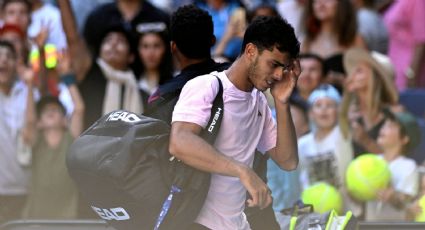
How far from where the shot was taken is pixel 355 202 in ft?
26.4

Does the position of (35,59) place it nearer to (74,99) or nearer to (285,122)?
(74,99)

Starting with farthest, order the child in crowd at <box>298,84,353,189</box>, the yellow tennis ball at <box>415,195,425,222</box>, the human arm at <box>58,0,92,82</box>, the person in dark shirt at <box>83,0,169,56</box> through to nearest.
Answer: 1. the person in dark shirt at <box>83,0,169,56</box>
2. the human arm at <box>58,0,92,82</box>
3. the child in crowd at <box>298,84,353,189</box>
4. the yellow tennis ball at <box>415,195,425,222</box>

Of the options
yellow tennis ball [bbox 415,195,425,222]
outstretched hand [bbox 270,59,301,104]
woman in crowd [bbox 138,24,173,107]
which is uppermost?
woman in crowd [bbox 138,24,173,107]

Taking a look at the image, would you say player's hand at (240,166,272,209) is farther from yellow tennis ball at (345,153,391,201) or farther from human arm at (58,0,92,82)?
human arm at (58,0,92,82)

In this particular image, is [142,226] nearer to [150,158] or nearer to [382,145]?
[150,158]

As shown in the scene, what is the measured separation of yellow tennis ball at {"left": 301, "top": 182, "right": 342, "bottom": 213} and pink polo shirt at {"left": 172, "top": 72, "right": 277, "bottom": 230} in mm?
2576

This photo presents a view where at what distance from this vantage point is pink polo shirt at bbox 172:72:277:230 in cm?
477

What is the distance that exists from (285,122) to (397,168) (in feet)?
10.7

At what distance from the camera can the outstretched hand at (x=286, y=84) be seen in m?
4.90

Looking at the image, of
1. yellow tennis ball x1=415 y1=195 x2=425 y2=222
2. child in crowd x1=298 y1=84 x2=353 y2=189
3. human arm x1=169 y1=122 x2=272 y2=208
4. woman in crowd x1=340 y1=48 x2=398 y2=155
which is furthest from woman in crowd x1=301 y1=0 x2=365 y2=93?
human arm x1=169 y1=122 x2=272 y2=208

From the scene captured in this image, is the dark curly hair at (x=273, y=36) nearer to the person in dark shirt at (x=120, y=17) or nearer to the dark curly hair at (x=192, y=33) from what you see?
the dark curly hair at (x=192, y=33)

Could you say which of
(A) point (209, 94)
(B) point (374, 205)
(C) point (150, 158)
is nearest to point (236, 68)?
(A) point (209, 94)

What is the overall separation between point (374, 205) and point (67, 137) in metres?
2.34

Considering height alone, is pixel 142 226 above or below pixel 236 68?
below
